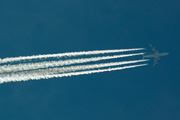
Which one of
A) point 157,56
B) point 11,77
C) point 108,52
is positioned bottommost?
point 11,77

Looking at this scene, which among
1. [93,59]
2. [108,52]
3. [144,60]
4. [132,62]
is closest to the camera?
[93,59]

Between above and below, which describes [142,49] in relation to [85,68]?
above

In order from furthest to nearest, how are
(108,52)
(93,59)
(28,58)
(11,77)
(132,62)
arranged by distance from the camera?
1. (132,62)
2. (108,52)
3. (93,59)
4. (28,58)
5. (11,77)

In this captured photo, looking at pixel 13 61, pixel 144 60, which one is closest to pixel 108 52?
pixel 144 60

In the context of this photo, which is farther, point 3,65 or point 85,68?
point 85,68

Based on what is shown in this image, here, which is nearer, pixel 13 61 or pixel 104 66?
pixel 13 61

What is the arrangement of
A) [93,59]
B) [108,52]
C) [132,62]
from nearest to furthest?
1. [93,59]
2. [108,52]
3. [132,62]

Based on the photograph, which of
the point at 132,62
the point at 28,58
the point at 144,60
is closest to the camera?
the point at 28,58

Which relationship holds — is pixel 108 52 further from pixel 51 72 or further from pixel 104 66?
pixel 51 72

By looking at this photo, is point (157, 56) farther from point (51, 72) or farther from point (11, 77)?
point (11, 77)
